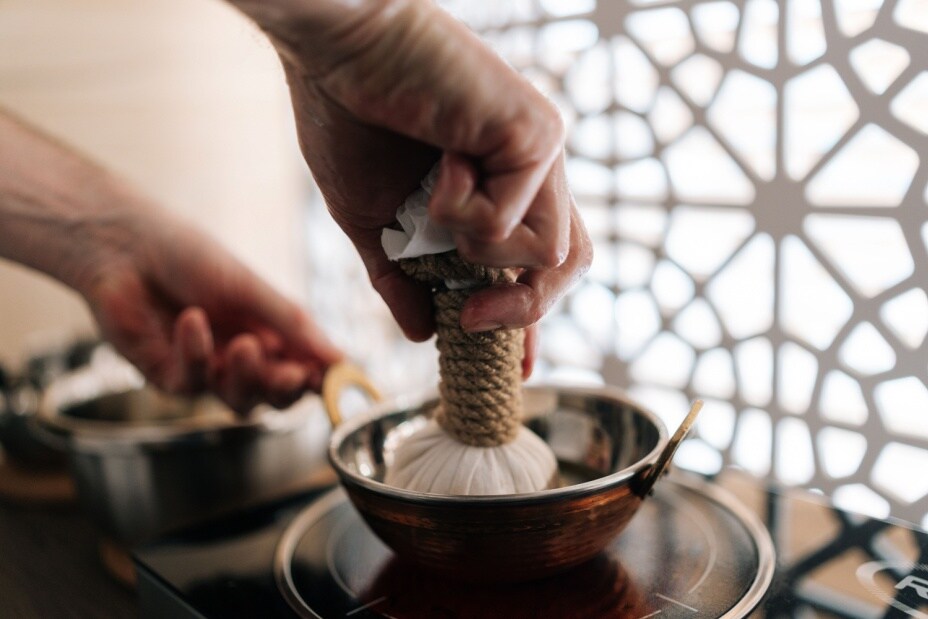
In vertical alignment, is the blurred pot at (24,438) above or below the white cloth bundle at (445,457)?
below

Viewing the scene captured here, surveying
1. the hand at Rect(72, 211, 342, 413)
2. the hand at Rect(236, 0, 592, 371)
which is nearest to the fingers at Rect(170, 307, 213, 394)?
the hand at Rect(72, 211, 342, 413)

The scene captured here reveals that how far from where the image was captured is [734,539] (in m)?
0.64

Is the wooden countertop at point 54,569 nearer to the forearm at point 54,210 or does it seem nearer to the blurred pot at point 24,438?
the blurred pot at point 24,438

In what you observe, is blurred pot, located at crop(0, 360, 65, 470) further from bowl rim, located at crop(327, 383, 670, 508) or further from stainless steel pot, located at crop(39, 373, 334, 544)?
bowl rim, located at crop(327, 383, 670, 508)

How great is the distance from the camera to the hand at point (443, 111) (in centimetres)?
43

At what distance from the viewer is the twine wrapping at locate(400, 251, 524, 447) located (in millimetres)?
570

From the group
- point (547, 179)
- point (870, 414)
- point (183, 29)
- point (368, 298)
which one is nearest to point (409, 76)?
point (547, 179)

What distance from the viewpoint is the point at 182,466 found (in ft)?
2.85

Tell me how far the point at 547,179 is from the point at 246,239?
4.50 feet

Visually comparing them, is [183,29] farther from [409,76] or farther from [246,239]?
[409,76]

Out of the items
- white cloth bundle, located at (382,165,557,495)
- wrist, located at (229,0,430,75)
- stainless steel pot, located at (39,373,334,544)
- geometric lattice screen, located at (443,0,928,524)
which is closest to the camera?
wrist, located at (229,0,430,75)

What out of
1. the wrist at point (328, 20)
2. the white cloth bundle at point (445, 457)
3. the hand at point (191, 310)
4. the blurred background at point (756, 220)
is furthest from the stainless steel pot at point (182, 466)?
the wrist at point (328, 20)

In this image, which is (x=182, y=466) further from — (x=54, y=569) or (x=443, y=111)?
(x=443, y=111)

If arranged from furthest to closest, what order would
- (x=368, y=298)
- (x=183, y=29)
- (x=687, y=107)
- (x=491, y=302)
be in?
(x=183, y=29) < (x=368, y=298) < (x=687, y=107) < (x=491, y=302)
